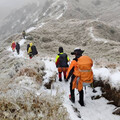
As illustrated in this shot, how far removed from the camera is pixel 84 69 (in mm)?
4363

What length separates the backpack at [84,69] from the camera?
4.31m

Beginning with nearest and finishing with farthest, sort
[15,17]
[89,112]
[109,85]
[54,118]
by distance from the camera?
1. [54,118]
2. [89,112]
3. [109,85]
4. [15,17]

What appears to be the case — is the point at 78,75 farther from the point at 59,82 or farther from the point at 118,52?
the point at 118,52

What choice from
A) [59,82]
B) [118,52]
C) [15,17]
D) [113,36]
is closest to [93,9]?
[113,36]

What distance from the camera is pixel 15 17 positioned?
18425 centimetres

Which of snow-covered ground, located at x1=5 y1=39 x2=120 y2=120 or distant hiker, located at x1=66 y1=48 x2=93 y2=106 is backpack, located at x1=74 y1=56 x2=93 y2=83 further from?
snow-covered ground, located at x1=5 y1=39 x2=120 y2=120

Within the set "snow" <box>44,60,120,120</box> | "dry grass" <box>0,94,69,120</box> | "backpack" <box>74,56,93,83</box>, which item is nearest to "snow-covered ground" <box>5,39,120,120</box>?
"snow" <box>44,60,120,120</box>

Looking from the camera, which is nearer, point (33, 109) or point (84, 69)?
point (33, 109)

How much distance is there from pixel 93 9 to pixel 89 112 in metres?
98.2

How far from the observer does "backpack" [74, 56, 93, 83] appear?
170 inches

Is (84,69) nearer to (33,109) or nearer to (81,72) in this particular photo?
(81,72)

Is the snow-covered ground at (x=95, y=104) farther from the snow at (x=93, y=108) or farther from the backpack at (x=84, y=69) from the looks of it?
the backpack at (x=84, y=69)

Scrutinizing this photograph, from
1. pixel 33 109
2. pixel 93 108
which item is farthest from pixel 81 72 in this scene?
pixel 33 109

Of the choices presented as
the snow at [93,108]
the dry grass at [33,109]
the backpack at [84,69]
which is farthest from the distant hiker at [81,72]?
the dry grass at [33,109]
